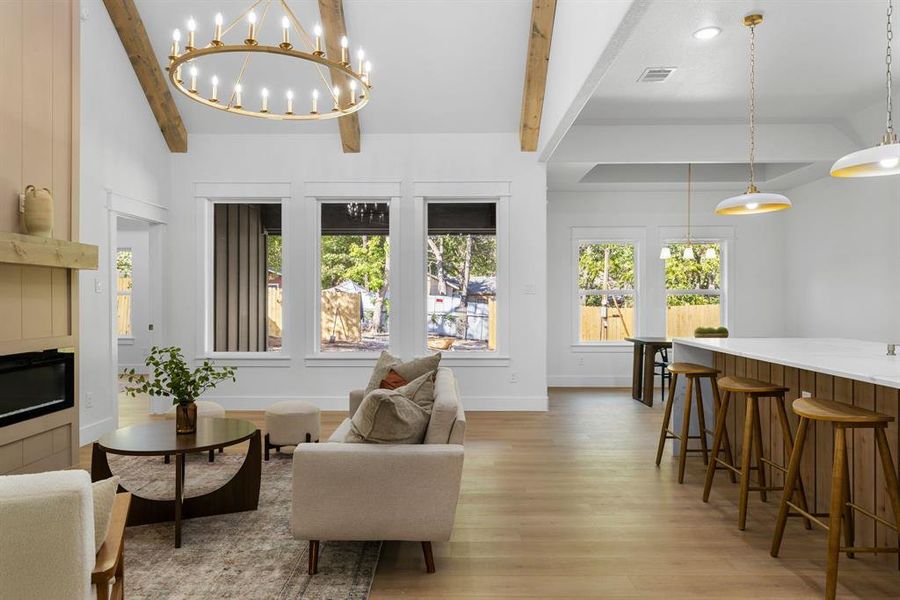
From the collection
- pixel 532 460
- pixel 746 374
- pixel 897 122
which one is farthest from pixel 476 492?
pixel 897 122

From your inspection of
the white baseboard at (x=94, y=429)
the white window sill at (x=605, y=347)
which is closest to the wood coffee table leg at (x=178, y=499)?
the white baseboard at (x=94, y=429)

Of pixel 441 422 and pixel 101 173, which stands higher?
pixel 101 173

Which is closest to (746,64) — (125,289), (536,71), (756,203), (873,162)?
(756,203)

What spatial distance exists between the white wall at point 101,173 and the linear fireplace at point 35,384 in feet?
4.42

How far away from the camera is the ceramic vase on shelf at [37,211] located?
317 centimetres

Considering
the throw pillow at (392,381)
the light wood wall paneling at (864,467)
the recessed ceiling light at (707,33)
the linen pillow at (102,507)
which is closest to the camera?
the linen pillow at (102,507)

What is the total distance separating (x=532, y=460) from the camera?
4281 mm

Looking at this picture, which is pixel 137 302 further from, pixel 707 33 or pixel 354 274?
pixel 707 33

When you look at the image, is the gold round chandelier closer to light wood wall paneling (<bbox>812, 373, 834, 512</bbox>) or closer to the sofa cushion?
the sofa cushion

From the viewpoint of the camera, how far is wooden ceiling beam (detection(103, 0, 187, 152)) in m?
5.06

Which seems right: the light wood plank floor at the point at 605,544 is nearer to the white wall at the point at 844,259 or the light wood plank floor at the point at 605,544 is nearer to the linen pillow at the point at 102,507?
the linen pillow at the point at 102,507

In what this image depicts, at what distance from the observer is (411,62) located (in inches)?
217

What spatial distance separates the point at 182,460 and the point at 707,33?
447 centimetres

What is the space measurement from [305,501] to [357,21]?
442cm
